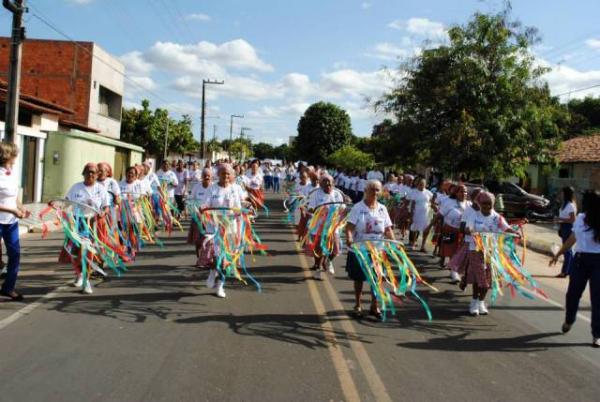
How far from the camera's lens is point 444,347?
19.3 ft

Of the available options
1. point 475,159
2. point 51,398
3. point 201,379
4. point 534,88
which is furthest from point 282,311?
point 534,88

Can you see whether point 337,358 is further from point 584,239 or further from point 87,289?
point 87,289

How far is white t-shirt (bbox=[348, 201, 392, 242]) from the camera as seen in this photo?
275 inches

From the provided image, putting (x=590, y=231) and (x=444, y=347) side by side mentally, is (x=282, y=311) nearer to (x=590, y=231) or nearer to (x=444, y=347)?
(x=444, y=347)

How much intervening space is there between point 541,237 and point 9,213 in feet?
53.6

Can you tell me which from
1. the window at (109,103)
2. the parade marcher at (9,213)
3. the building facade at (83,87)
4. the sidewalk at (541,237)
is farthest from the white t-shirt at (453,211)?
the window at (109,103)

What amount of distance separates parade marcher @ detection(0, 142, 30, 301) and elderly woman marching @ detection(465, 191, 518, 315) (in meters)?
5.55

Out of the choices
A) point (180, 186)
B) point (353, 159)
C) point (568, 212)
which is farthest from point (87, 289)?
point (353, 159)

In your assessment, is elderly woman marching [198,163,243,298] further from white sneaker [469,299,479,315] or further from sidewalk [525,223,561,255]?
sidewalk [525,223,561,255]

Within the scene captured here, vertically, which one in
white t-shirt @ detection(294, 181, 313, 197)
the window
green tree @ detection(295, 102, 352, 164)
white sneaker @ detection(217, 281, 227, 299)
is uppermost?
green tree @ detection(295, 102, 352, 164)

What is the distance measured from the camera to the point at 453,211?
33.0ft

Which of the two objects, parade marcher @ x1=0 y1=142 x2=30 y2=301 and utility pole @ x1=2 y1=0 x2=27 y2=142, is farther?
utility pole @ x1=2 y1=0 x2=27 y2=142

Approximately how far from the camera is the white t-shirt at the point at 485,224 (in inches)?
295

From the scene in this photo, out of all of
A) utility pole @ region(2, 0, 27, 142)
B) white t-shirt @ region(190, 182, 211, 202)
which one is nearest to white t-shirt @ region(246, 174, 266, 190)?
utility pole @ region(2, 0, 27, 142)
